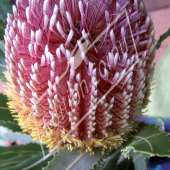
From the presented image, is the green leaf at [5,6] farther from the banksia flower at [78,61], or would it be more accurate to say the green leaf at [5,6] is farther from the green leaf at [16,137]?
the green leaf at [16,137]

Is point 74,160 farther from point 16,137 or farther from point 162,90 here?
point 162,90

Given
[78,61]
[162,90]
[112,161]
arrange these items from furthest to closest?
[162,90] < [112,161] < [78,61]

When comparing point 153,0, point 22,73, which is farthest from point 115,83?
point 153,0

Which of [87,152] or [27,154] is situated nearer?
[87,152]

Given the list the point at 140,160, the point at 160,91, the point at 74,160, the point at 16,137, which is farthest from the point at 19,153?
the point at 160,91

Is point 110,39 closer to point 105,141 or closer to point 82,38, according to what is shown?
point 82,38

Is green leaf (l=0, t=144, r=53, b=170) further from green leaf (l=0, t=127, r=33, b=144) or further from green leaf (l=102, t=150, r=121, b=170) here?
green leaf (l=102, t=150, r=121, b=170)
